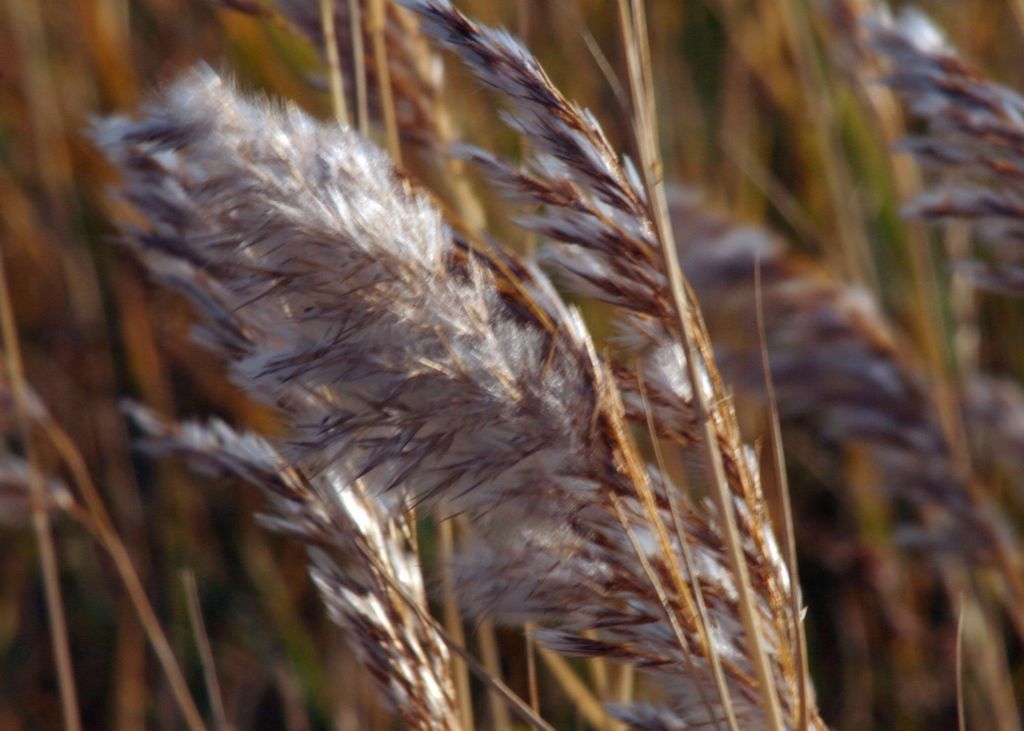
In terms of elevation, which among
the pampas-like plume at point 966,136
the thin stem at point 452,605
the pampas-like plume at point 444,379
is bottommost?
the thin stem at point 452,605

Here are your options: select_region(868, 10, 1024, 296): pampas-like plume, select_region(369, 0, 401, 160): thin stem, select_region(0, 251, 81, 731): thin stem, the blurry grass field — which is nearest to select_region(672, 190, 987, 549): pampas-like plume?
the blurry grass field

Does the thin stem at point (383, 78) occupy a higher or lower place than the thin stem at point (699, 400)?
higher

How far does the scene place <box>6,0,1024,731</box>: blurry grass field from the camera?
4.83ft

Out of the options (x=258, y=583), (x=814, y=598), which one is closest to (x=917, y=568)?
(x=814, y=598)

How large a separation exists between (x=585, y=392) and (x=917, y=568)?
1296 mm

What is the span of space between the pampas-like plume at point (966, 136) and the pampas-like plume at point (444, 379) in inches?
14.8

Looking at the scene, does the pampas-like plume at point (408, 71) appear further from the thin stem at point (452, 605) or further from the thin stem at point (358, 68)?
the thin stem at point (452, 605)

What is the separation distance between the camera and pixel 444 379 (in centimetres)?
48

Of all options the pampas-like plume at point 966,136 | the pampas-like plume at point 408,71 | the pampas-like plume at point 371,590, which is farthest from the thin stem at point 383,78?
the pampas-like plume at point 966,136

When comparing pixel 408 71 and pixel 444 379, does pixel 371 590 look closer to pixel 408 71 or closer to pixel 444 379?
pixel 444 379

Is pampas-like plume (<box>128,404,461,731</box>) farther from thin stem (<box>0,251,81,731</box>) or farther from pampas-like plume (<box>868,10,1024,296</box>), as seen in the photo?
pampas-like plume (<box>868,10,1024,296</box>)

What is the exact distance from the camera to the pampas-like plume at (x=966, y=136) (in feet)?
2.60

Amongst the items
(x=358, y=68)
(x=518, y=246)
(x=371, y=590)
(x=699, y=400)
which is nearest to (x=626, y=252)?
(x=699, y=400)

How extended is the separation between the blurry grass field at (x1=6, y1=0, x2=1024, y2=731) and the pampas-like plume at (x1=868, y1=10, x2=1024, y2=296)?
41 centimetres
